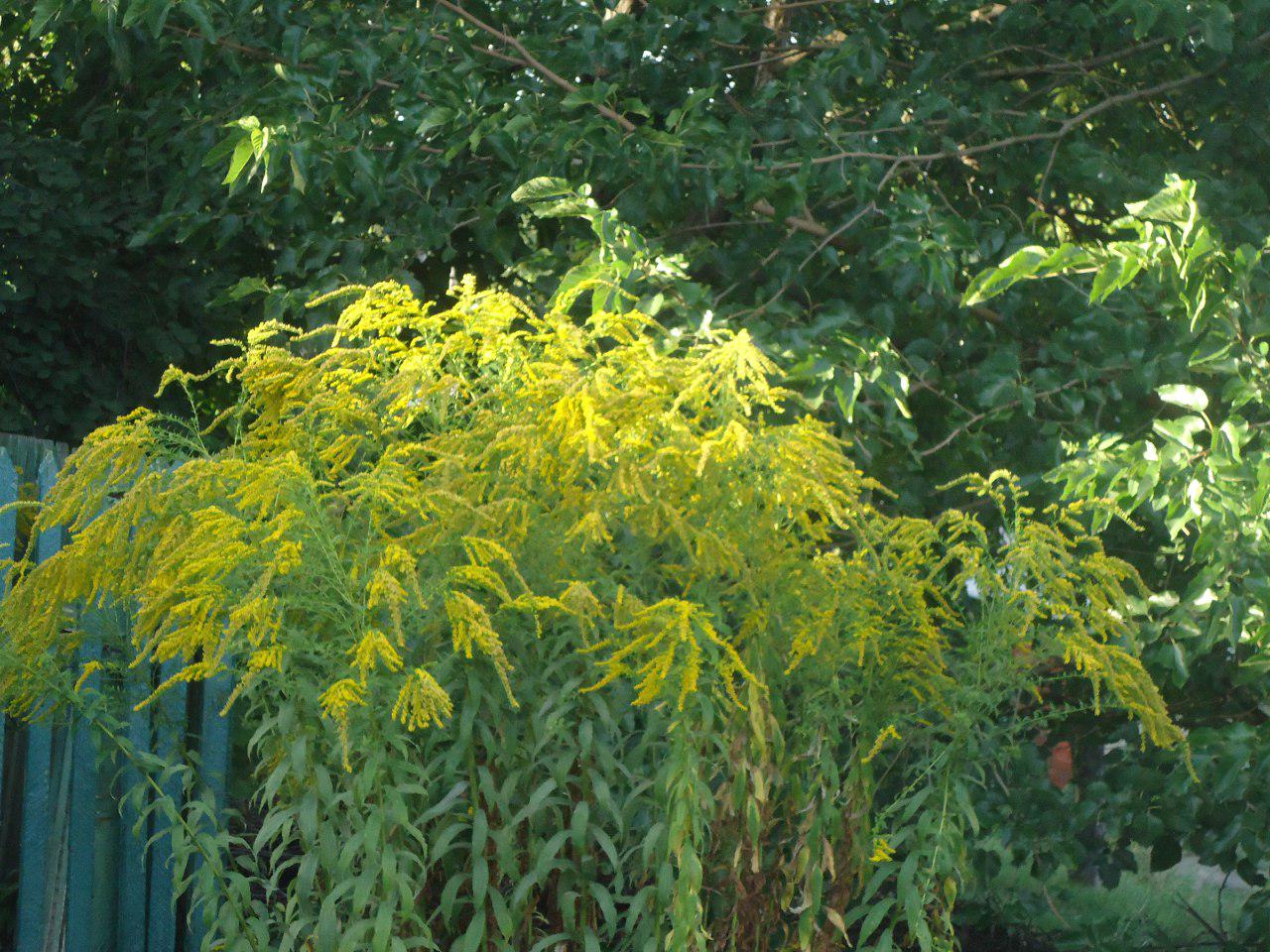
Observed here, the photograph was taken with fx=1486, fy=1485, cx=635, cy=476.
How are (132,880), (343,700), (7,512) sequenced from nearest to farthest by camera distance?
(343,700) < (7,512) < (132,880)

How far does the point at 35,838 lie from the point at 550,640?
1.76 meters

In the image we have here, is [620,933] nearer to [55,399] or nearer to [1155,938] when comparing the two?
[1155,938]

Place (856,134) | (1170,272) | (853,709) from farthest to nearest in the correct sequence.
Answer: (856,134), (1170,272), (853,709)

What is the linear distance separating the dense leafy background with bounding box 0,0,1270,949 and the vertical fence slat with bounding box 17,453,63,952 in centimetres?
147

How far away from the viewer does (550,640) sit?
3.08 m

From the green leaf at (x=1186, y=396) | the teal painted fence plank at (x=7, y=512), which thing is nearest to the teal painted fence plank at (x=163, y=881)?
the teal painted fence plank at (x=7, y=512)

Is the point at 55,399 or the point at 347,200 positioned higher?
the point at 347,200

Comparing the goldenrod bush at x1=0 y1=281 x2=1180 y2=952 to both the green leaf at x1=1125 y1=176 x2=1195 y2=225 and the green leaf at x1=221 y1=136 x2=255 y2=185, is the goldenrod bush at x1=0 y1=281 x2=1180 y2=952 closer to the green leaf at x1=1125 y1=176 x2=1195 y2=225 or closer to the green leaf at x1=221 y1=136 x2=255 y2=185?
the green leaf at x1=1125 y1=176 x2=1195 y2=225

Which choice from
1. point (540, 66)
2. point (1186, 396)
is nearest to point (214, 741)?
point (540, 66)

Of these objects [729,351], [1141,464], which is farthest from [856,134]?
[729,351]

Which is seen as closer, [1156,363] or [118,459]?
[118,459]

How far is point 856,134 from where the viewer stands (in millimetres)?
4625

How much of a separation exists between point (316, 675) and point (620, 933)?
0.98 meters

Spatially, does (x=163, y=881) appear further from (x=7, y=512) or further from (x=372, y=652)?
(x=372, y=652)
